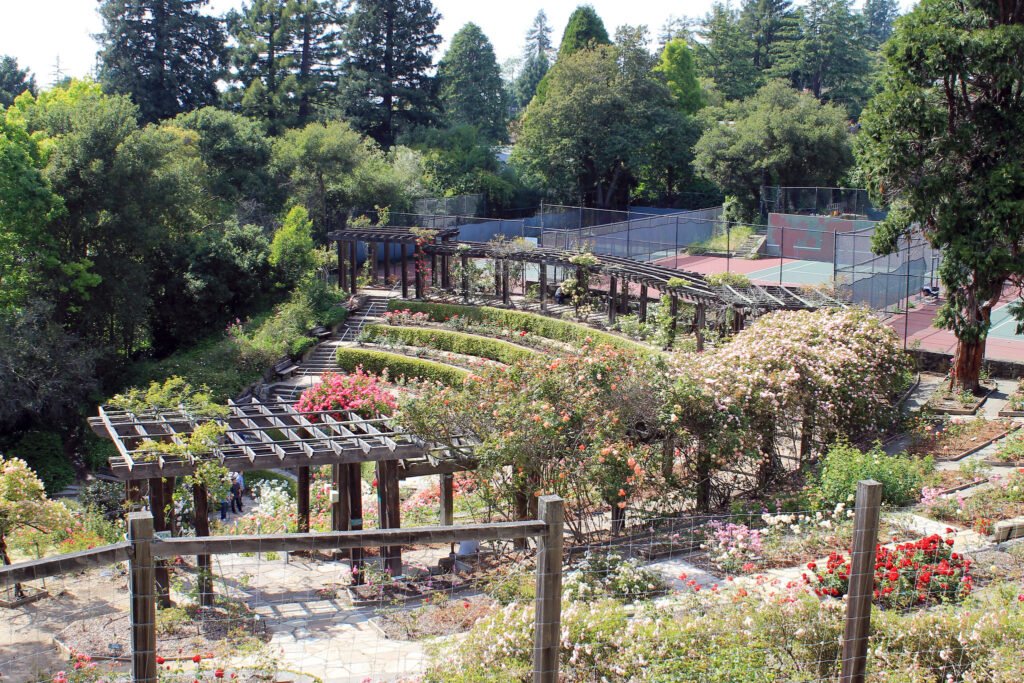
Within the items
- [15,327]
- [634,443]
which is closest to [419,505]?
[634,443]

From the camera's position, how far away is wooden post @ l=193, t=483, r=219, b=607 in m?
9.21

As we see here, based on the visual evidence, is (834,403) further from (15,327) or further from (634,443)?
(15,327)

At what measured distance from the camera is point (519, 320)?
2577 cm

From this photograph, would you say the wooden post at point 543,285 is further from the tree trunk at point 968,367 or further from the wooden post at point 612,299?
the tree trunk at point 968,367

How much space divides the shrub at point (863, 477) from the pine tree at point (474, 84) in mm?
49081

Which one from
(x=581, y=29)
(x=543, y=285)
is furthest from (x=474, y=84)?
(x=543, y=285)

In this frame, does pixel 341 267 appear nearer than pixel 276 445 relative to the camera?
No

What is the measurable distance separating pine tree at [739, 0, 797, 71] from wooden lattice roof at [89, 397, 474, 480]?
59.8 meters

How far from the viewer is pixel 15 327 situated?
22.4 m

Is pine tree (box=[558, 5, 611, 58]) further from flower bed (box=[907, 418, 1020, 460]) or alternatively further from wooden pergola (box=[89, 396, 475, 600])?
wooden pergola (box=[89, 396, 475, 600])

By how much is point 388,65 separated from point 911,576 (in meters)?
47.5

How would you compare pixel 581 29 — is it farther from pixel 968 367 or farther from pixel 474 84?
pixel 968 367

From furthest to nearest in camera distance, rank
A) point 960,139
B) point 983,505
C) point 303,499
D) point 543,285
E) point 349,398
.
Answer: point 543,285, point 960,139, point 349,398, point 303,499, point 983,505

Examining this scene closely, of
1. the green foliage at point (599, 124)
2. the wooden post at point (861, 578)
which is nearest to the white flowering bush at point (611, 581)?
the wooden post at point (861, 578)
